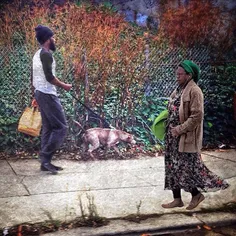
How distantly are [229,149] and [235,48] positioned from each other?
1.07 m

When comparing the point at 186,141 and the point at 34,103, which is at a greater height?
the point at 34,103

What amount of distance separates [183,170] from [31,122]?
1.43 m

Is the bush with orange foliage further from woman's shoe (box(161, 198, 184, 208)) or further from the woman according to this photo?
woman's shoe (box(161, 198, 184, 208))

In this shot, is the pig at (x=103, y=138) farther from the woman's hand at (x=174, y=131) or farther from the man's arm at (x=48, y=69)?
the woman's hand at (x=174, y=131)

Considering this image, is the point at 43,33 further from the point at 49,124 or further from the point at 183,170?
the point at 183,170

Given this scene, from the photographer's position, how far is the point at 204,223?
3.56 metres

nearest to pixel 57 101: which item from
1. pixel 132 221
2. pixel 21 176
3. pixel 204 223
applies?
pixel 21 176

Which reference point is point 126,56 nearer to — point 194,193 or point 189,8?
point 189,8

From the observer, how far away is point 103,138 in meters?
4.25

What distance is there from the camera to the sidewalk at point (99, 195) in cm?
353

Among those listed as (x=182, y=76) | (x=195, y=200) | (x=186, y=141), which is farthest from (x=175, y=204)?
(x=182, y=76)

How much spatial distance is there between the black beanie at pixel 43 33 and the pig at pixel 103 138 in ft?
3.08

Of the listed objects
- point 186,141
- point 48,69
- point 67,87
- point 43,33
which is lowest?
point 186,141

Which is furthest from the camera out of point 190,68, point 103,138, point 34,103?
point 103,138
